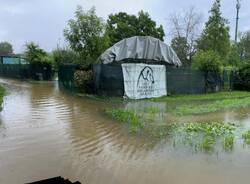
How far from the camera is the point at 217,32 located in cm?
2312

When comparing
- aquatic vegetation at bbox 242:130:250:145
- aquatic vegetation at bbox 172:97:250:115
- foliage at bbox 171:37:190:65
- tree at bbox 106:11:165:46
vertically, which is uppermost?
tree at bbox 106:11:165:46

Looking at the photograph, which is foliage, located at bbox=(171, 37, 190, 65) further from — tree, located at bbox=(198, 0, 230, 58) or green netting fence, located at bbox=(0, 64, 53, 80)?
green netting fence, located at bbox=(0, 64, 53, 80)

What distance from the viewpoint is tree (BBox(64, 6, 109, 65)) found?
1989cm

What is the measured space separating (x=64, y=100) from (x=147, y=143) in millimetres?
8094

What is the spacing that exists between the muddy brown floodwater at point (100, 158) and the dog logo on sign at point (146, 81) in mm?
6495

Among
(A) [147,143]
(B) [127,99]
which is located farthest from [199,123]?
(B) [127,99]

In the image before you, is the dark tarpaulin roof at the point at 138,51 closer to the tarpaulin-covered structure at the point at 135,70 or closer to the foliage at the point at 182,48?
the tarpaulin-covered structure at the point at 135,70

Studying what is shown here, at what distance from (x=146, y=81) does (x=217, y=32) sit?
34.2ft

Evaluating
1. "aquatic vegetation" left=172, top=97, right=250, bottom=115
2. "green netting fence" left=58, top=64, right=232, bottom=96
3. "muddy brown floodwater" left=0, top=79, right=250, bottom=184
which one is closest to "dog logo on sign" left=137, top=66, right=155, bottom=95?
"green netting fence" left=58, top=64, right=232, bottom=96

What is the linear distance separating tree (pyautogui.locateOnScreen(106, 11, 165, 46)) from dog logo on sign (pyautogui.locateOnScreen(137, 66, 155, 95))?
17692mm

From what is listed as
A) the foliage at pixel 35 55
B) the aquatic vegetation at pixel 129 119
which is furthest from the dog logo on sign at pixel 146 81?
the foliage at pixel 35 55

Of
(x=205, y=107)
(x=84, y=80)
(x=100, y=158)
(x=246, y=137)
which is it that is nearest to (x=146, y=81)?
(x=84, y=80)

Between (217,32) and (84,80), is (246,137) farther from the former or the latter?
(217,32)

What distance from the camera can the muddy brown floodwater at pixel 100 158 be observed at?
4.91m
